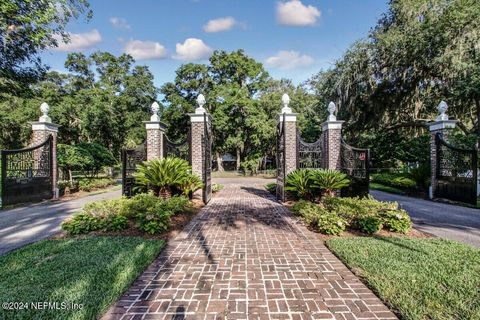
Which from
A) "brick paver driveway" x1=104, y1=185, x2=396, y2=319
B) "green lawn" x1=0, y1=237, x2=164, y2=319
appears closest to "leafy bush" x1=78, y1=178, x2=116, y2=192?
"green lawn" x1=0, y1=237, x2=164, y2=319

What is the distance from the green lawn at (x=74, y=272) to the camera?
7.75 feet

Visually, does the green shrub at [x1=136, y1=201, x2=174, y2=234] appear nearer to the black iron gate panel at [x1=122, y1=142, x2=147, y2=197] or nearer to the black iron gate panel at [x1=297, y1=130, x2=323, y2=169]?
the black iron gate panel at [x1=122, y1=142, x2=147, y2=197]

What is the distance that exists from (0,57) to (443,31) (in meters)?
19.3

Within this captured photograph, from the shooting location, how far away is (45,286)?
2.65m

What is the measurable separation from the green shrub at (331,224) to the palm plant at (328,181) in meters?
2.11

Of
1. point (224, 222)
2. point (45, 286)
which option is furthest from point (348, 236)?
point (45, 286)

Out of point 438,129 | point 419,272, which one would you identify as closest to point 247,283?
point 419,272

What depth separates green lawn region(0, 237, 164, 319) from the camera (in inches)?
93.0

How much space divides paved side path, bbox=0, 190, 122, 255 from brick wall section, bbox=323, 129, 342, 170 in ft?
24.7

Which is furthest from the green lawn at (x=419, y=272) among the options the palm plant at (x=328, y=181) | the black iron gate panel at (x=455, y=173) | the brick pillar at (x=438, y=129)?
the brick pillar at (x=438, y=129)

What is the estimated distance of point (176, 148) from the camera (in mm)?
9352

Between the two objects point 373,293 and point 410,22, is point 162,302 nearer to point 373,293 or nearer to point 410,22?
point 373,293

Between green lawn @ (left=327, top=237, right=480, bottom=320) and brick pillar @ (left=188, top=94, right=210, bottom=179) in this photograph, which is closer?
green lawn @ (left=327, top=237, right=480, bottom=320)

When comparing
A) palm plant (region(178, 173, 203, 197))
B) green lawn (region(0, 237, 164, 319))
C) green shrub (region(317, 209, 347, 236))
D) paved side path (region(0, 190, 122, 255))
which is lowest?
paved side path (region(0, 190, 122, 255))
